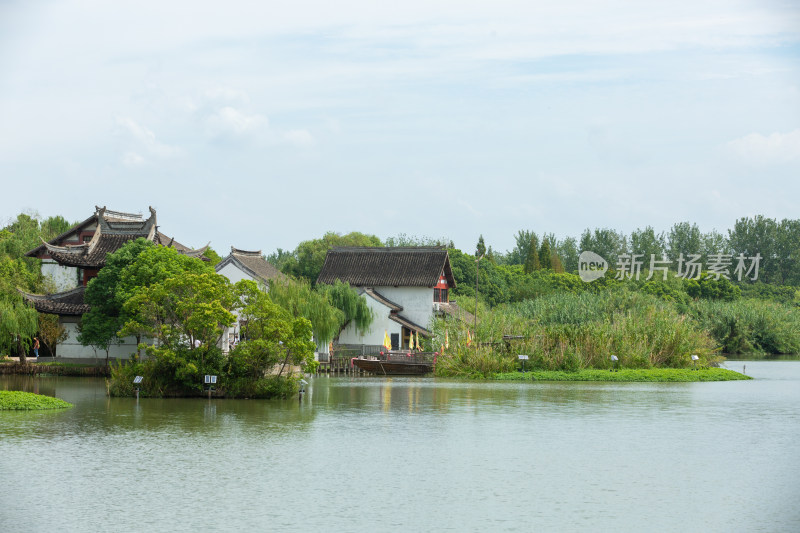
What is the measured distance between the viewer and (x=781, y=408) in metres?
28.2

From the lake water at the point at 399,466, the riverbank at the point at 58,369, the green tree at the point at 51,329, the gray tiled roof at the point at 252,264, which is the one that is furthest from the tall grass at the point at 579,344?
the green tree at the point at 51,329

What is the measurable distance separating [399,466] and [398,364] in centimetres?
2749

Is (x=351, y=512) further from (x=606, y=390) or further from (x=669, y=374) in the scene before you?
(x=669, y=374)

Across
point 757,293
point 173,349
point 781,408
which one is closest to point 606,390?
point 781,408

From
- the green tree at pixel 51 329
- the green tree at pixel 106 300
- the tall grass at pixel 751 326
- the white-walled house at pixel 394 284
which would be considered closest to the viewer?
the green tree at pixel 106 300

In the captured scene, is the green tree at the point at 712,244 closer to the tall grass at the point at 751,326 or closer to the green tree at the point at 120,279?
the tall grass at the point at 751,326

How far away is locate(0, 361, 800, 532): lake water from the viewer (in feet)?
42.8

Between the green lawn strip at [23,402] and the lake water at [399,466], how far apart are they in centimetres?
70

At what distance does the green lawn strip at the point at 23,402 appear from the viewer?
79.4 feet

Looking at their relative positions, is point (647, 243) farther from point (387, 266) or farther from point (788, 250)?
point (387, 266)

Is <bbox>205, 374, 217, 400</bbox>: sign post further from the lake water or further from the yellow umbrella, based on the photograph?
the yellow umbrella

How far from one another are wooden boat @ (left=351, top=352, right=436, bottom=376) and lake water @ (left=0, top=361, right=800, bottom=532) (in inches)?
600

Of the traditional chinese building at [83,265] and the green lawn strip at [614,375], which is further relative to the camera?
the traditional chinese building at [83,265]

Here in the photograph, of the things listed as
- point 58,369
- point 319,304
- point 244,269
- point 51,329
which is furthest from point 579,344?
point 51,329
